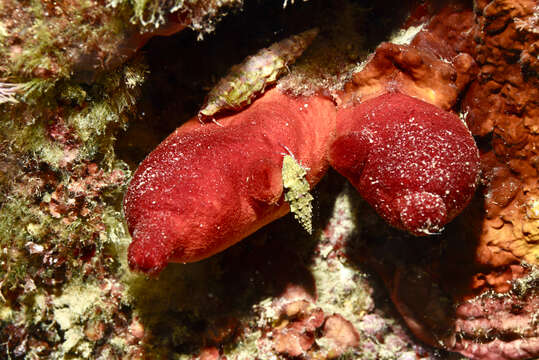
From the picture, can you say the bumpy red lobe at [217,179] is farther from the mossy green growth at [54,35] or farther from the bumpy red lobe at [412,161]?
the mossy green growth at [54,35]

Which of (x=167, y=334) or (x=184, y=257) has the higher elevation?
(x=184, y=257)

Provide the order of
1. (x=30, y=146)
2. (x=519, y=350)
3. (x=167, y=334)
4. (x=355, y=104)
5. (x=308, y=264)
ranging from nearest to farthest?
1. (x=30, y=146)
2. (x=355, y=104)
3. (x=519, y=350)
4. (x=167, y=334)
5. (x=308, y=264)

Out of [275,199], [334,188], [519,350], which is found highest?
[275,199]

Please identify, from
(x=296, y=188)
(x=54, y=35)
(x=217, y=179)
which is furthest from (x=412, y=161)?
(x=54, y=35)

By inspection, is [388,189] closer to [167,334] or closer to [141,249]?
[141,249]

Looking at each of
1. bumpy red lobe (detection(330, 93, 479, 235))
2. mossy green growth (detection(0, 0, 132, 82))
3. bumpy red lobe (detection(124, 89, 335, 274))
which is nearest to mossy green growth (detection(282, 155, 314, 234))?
bumpy red lobe (detection(124, 89, 335, 274))

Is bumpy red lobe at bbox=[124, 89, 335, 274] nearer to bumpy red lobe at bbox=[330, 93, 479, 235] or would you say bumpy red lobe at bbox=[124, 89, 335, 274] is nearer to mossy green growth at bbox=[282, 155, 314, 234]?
mossy green growth at bbox=[282, 155, 314, 234]

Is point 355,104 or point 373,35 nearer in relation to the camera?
point 355,104

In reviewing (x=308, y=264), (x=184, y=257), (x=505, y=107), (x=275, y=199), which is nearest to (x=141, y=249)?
(x=184, y=257)
